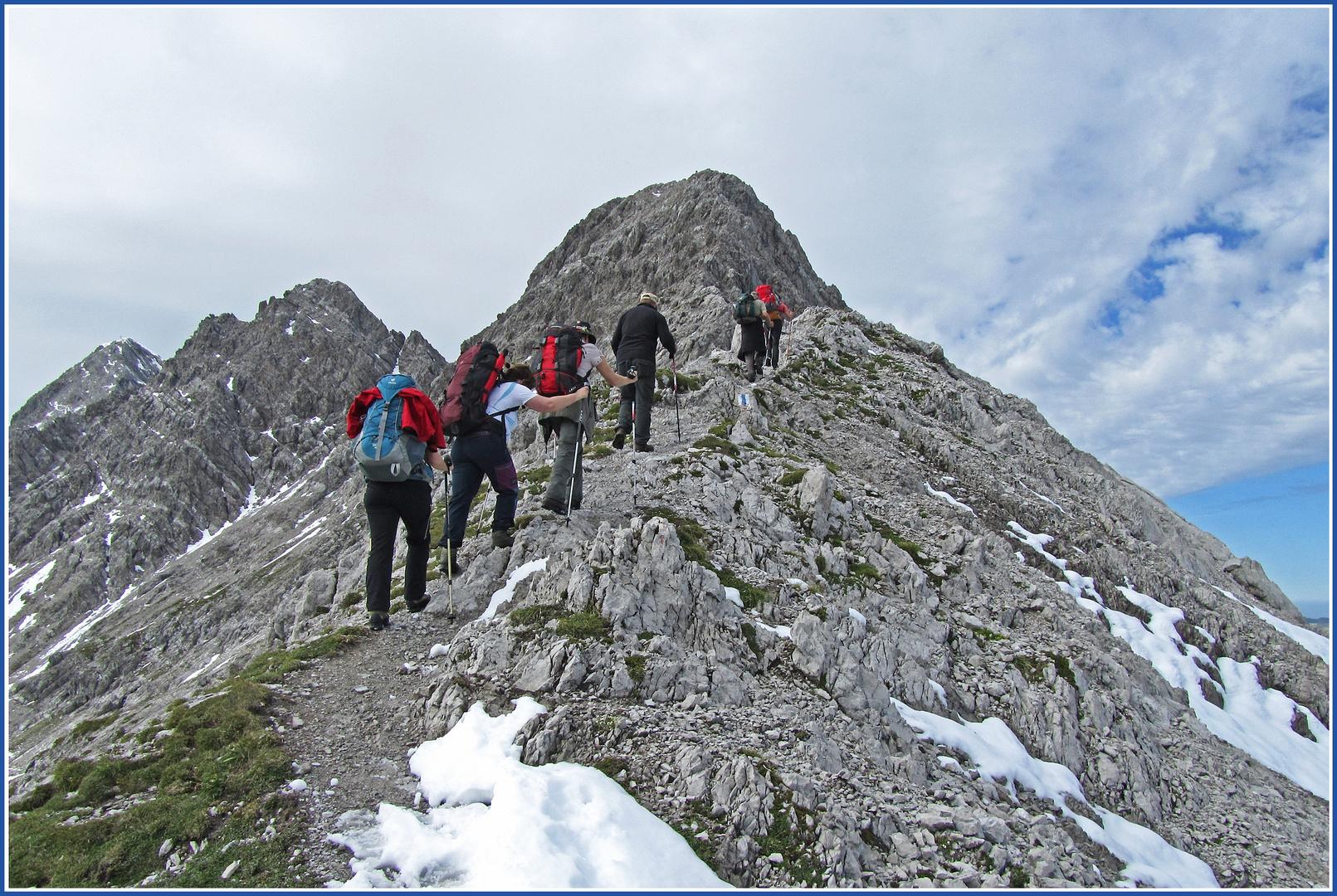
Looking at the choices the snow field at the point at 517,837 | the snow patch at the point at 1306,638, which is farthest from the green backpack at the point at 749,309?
the snow patch at the point at 1306,638

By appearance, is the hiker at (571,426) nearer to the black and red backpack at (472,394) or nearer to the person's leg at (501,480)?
the person's leg at (501,480)

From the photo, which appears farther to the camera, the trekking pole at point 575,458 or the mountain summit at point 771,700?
the trekking pole at point 575,458

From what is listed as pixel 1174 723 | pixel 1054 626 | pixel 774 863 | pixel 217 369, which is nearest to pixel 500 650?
pixel 774 863

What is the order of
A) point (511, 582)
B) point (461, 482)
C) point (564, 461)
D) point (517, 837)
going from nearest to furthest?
point (517, 837)
point (461, 482)
point (511, 582)
point (564, 461)

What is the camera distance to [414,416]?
1062 cm

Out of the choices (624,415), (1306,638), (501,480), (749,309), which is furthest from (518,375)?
(1306,638)

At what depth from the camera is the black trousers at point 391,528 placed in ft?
34.8

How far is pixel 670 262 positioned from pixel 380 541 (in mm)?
83305

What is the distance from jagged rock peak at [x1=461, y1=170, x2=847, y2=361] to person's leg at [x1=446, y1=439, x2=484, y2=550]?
159ft

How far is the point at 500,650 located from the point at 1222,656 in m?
22.9

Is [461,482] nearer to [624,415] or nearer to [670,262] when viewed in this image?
[624,415]

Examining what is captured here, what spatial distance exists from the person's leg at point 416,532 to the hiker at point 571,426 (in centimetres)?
366

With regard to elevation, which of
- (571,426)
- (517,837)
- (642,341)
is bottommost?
(517,837)

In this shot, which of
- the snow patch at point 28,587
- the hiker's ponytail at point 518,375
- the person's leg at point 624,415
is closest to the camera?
the hiker's ponytail at point 518,375
